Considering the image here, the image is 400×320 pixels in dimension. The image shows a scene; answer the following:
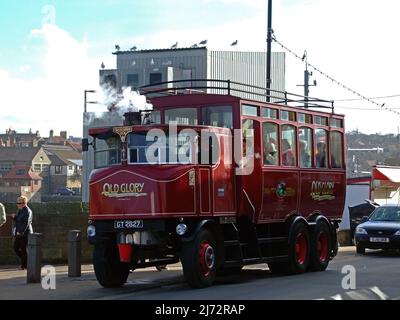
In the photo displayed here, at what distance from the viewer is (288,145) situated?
16797 mm

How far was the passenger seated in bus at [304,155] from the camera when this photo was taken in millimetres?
17234

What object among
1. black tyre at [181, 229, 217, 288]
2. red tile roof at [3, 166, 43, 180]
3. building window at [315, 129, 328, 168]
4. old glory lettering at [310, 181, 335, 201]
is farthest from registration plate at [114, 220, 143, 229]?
red tile roof at [3, 166, 43, 180]

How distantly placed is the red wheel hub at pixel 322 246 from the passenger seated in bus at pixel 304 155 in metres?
1.66

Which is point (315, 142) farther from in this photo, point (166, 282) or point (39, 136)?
point (39, 136)

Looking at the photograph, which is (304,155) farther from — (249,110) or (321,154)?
(249,110)

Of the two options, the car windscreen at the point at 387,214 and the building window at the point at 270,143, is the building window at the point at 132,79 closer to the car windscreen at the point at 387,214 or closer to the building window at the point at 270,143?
the car windscreen at the point at 387,214

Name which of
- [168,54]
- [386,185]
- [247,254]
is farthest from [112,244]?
[168,54]

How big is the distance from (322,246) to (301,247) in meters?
1.07

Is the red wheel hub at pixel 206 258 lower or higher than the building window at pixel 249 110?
lower

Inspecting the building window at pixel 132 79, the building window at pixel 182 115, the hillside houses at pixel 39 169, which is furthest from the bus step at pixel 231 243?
the hillside houses at pixel 39 169

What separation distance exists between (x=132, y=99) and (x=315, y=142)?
14.5 feet

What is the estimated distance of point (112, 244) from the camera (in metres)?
14.6

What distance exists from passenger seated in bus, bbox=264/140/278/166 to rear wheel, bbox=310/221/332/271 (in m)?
2.28

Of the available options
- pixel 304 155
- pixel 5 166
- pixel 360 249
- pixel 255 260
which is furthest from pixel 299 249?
pixel 5 166
